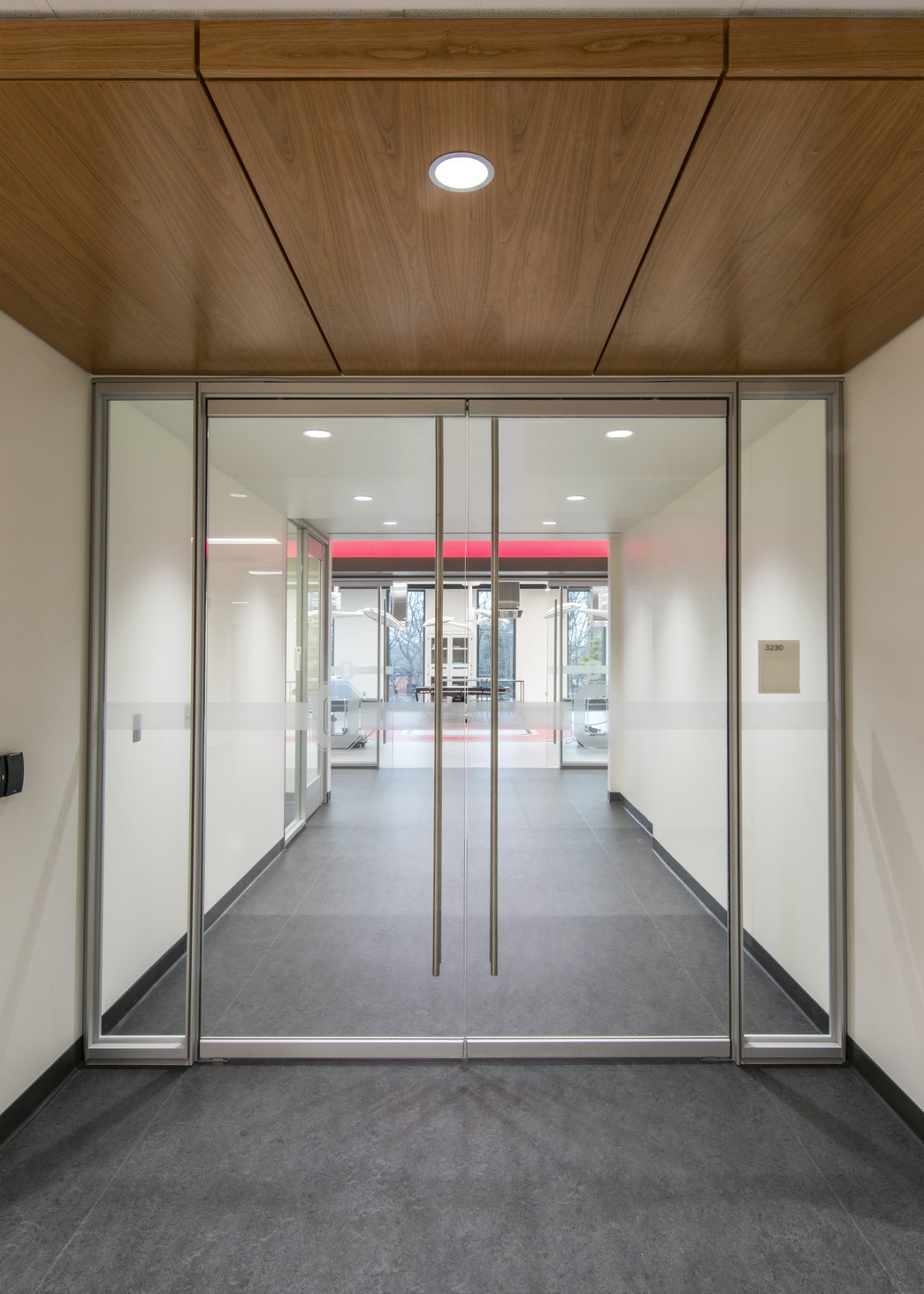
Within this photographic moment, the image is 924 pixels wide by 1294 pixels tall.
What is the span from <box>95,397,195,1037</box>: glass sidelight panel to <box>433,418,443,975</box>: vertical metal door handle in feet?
3.06

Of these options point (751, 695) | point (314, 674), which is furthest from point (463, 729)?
point (751, 695)

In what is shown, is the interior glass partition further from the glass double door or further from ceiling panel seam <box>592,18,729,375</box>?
ceiling panel seam <box>592,18,729,375</box>

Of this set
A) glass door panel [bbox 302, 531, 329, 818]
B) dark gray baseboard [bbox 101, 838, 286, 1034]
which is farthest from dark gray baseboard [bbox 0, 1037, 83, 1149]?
glass door panel [bbox 302, 531, 329, 818]

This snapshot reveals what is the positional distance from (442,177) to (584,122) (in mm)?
310

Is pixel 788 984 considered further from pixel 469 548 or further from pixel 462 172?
pixel 462 172

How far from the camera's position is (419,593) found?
8.77 feet

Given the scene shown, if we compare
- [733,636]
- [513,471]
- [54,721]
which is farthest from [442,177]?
[54,721]

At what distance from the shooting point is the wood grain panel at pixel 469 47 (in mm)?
1215

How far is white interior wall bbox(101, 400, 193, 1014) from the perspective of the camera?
262 cm

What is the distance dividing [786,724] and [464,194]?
6.85 feet

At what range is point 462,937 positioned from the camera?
2646 mm

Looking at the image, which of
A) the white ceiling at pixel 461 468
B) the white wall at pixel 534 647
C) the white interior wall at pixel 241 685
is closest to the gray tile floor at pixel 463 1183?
the white interior wall at pixel 241 685

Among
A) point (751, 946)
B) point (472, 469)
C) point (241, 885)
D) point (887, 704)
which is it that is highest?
point (472, 469)

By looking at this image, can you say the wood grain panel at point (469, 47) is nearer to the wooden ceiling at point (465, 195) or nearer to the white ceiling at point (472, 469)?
the wooden ceiling at point (465, 195)
